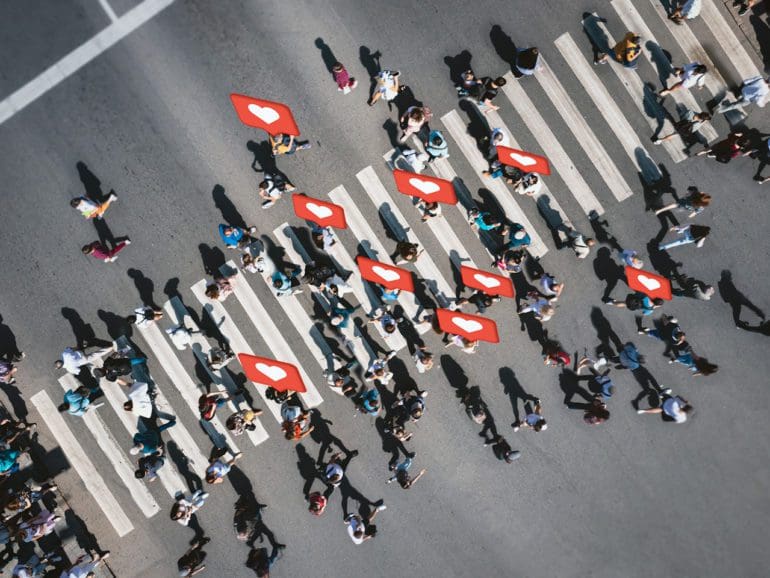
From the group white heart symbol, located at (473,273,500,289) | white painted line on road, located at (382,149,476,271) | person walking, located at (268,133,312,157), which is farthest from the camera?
white painted line on road, located at (382,149,476,271)

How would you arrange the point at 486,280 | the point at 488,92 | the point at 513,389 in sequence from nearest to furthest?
the point at 488,92, the point at 486,280, the point at 513,389

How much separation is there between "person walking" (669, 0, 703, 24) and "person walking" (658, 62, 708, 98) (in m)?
1.17

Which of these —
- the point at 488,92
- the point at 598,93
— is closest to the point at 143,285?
the point at 488,92

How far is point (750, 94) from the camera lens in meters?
11.0

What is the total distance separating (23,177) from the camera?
1159 cm

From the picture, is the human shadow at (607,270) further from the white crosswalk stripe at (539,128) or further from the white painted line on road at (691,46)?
the white painted line on road at (691,46)

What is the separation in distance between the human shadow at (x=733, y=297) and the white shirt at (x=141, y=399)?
15796 mm

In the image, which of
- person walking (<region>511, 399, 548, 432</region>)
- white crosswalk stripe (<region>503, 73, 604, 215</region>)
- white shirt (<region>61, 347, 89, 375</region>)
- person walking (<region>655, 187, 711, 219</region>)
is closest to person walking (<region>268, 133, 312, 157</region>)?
white crosswalk stripe (<region>503, 73, 604, 215</region>)

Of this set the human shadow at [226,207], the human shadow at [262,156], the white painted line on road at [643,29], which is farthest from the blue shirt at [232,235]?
the white painted line on road at [643,29]

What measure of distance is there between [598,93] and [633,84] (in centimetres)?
98

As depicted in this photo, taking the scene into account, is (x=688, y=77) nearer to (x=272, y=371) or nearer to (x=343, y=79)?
(x=343, y=79)

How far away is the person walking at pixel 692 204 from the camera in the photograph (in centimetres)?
1071

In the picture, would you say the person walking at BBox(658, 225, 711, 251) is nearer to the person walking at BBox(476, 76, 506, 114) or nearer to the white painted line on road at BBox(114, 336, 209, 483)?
Answer: the person walking at BBox(476, 76, 506, 114)

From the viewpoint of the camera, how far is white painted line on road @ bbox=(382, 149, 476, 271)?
455 inches
